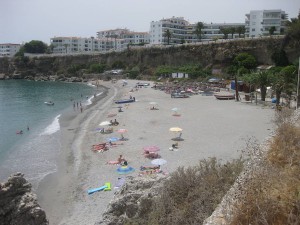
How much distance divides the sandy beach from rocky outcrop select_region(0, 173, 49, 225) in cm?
272

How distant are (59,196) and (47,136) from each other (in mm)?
15925

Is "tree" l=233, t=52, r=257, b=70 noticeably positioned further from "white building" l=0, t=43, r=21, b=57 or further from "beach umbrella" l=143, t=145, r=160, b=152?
"white building" l=0, t=43, r=21, b=57

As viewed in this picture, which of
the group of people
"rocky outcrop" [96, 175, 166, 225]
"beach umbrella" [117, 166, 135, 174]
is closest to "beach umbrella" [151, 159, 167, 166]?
"beach umbrella" [117, 166, 135, 174]

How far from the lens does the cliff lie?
2800 inches

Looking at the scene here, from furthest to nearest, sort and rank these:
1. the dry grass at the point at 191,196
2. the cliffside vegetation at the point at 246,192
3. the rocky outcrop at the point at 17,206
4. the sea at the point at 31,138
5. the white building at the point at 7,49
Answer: the white building at the point at 7,49, the sea at the point at 31,138, the rocky outcrop at the point at 17,206, the dry grass at the point at 191,196, the cliffside vegetation at the point at 246,192

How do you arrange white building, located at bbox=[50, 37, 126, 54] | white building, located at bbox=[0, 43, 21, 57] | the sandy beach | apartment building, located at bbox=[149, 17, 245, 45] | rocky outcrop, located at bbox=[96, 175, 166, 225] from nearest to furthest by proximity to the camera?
rocky outcrop, located at bbox=[96, 175, 166, 225] < the sandy beach < apartment building, located at bbox=[149, 17, 245, 45] < white building, located at bbox=[50, 37, 126, 54] < white building, located at bbox=[0, 43, 21, 57]

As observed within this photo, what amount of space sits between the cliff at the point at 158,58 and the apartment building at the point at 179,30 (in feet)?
73.7

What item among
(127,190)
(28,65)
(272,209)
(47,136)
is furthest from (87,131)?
(28,65)

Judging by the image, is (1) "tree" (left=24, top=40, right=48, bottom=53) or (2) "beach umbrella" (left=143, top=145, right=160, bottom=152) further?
(1) "tree" (left=24, top=40, right=48, bottom=53)

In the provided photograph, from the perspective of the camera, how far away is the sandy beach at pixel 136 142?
57.4ft

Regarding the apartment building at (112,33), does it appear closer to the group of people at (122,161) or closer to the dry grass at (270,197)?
the group of people at (122,161)

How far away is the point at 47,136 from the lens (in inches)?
1307

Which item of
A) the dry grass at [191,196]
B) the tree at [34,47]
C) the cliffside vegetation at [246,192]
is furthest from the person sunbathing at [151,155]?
the tree at [34,47]

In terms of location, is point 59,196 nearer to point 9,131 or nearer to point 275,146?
point 275,146
